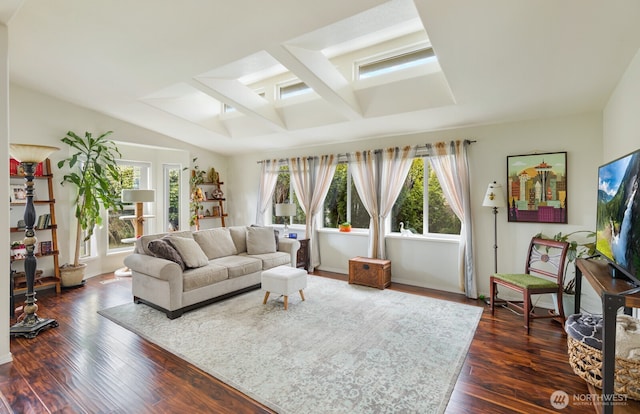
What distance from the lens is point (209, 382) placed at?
7.32 ft

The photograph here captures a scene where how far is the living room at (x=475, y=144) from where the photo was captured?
8.57 ft

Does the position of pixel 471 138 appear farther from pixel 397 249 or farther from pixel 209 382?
pixel 209 382

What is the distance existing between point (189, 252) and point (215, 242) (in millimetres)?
737

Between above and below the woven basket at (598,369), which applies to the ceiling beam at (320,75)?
above

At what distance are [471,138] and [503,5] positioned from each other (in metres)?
2.33

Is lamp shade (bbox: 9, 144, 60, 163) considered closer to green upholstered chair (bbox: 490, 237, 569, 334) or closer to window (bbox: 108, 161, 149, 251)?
window (bbox: 108, 161, 149, 251)

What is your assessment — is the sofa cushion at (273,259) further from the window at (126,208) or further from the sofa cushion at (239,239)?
the window at (126,208)

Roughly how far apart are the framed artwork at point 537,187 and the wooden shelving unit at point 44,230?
251 inches

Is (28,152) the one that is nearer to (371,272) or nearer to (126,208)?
(126,208)

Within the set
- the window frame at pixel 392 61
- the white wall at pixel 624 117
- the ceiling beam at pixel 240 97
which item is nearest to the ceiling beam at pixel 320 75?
the window frame at pixel 392 61

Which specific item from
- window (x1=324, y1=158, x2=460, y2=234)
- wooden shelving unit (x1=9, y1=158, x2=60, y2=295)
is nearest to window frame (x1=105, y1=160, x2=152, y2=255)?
wooden shelving unit (x1=9, y1=158, x2=60, y2=295)

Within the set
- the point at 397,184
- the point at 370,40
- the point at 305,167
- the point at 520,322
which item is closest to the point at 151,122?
the point at 305,167

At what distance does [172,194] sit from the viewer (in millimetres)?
6508

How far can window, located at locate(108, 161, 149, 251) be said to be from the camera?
5765mm
